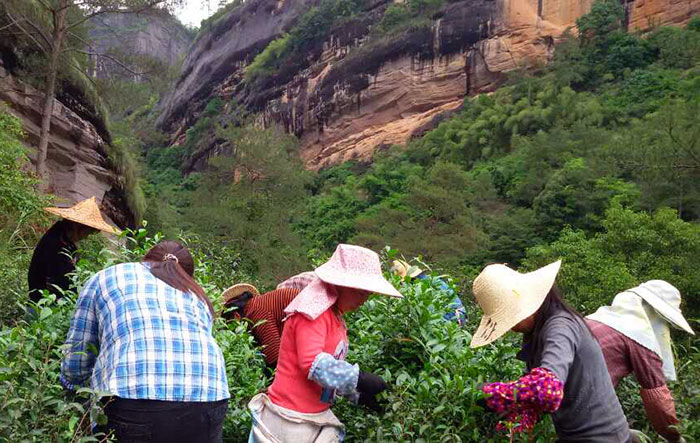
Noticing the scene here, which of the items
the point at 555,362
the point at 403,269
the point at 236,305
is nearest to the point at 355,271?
the point at 555,362

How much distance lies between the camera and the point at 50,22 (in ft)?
38.0

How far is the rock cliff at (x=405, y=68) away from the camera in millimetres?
39625

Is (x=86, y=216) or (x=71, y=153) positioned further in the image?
(x=71, y=153)

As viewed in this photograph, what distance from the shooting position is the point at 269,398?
2.45 meters

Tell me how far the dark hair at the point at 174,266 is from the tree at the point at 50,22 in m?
8.86

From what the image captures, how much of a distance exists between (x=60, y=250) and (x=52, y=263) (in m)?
0.11

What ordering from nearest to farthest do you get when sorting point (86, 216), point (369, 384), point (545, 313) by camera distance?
point (545, 313) < point (369, 384) < point (86, 216)

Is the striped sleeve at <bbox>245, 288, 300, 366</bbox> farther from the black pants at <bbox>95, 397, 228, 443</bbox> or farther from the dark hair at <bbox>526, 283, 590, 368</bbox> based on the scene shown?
the dark hair at <bbox>526, 283, 590, 368</bbox>

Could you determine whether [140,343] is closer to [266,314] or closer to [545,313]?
[266,314]

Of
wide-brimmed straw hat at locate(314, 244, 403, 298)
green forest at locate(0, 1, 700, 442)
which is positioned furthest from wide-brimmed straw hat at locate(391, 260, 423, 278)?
wide-brimmed straw hat at locate(314, 244, 403, 298)

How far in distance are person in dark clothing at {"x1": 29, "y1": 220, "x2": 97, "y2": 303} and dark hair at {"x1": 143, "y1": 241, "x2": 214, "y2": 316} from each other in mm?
1152

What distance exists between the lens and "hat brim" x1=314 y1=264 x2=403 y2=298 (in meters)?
2.40

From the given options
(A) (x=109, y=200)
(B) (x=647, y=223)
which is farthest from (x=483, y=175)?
(A) (x=109, y=200)

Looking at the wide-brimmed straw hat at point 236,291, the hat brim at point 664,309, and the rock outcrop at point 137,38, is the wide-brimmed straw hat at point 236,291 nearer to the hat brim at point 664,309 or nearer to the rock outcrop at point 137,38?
the hat brim at point 664,309
